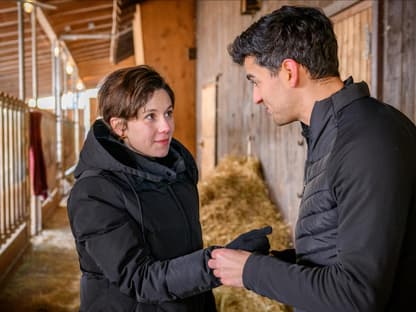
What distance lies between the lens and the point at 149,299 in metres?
1.17

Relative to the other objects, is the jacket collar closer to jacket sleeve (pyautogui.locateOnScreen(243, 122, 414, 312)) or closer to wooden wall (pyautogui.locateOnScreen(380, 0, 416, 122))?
jacket sleeve (pyautogui.locateOnScreen(243, 122, 414, 312))

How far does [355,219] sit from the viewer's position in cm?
82

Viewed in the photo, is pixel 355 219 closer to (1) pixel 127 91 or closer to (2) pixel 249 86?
(1) pixel 127 91

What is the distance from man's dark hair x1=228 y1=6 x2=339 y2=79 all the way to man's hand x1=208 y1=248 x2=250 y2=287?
41 centimetres

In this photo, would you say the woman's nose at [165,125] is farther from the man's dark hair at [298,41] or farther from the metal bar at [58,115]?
the metal bar at [58,115]

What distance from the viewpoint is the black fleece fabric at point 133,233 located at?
114 cm

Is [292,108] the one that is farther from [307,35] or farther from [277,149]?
[277,149]

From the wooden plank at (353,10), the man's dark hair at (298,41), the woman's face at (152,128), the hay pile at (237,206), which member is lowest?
the hay pile at (237,206)

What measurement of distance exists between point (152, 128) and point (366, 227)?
27.8 inches

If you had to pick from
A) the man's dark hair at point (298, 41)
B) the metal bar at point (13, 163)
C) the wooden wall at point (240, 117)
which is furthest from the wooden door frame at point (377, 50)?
the metal bar at point (13, 163)

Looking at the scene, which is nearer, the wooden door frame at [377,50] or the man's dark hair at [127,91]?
the man's dark hair at [127,91]

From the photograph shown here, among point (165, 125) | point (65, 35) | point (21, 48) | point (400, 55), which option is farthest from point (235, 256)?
point (65, 35)

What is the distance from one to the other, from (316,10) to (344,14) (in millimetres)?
1907

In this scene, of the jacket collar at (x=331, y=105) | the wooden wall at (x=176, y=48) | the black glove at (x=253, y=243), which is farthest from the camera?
the wooden wall at (x=176, y=48)
